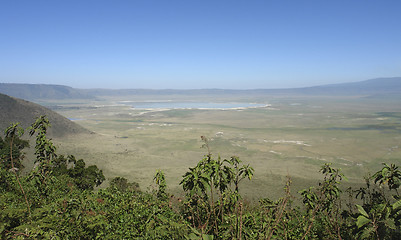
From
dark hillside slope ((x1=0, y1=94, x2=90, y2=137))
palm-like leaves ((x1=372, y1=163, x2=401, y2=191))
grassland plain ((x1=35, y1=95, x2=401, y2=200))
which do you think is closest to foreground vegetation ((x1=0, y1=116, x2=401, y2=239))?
palm-like leaves ((x1=372, y1=163, x2=401, y2=191))

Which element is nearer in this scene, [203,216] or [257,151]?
[203,216]

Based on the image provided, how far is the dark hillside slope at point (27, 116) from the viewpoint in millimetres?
50794

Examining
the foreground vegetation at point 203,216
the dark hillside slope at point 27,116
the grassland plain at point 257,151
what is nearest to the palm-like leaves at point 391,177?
the foreground vegetation at point 203,216

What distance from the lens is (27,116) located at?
5372 centimetres

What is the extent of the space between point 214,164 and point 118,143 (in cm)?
4766

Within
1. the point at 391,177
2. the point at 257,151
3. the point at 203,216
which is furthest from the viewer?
the point at 257,151

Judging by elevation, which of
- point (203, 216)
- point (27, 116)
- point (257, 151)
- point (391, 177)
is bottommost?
point (257, 151)

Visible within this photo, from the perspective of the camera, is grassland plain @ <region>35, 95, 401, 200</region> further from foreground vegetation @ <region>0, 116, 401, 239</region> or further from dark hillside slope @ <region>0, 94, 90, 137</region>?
foreground vegetation @ <region>0, 116, 401, 239</region>

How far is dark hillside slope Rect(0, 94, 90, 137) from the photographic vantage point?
50.8 meters

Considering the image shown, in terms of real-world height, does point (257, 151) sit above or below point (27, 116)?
below

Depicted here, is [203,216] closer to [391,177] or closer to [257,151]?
[391,177]

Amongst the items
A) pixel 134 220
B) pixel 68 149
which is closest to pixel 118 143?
pixel 68 149

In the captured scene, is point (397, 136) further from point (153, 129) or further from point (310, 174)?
point (153, 129)

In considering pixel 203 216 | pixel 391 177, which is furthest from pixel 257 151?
pixel 391 177
